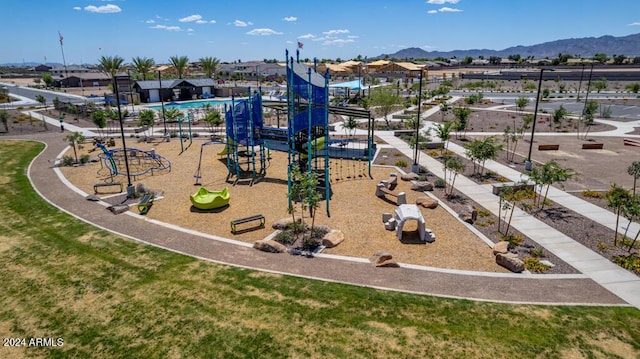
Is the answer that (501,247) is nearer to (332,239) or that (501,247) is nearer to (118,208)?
(332,239)

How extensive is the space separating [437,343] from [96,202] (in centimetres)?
2060

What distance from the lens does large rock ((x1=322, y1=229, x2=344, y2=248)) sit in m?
16.9

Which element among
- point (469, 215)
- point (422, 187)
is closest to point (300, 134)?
point (422, 187)

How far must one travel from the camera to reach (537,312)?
12125mm

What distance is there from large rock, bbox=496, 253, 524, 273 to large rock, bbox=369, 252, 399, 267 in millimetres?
4096

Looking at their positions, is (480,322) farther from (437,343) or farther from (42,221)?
(42,221)

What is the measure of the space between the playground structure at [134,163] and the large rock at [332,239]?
17.5m

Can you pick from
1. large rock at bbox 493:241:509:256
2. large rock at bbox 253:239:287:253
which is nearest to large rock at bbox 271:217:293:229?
large rock at bbox 253:239:287:253

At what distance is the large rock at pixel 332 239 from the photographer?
55.5ft

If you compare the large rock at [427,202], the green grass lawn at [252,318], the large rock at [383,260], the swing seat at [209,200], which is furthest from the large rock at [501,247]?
the swing seat at [209,200]

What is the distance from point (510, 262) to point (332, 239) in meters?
7.20

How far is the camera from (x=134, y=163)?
3178cm

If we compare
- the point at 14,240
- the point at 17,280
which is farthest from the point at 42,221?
the point at 17,280

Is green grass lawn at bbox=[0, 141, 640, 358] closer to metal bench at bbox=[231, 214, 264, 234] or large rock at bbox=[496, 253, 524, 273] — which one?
large rock at bbox=[496, 253, 524, 273]
